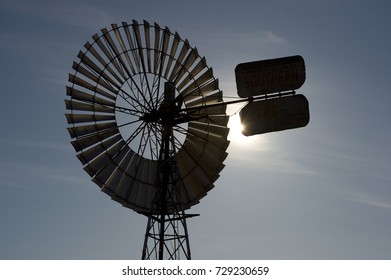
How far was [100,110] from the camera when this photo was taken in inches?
1073

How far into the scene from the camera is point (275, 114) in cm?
2348

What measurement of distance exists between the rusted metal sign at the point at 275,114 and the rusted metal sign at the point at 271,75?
0.51 metres

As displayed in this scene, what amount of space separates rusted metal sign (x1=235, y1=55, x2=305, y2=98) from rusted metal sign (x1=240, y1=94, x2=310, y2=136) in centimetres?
51

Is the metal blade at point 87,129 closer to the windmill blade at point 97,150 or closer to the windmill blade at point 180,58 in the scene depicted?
the windmill blade at point 97,150

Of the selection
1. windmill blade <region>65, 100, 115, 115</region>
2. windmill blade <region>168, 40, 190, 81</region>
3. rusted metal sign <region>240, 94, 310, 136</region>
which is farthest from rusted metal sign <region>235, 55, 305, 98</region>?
windmill blade <region>65, 100, 115, 115</region>

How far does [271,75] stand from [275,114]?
1.53 meters

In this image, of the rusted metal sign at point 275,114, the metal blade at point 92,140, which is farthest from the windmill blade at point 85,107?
the rusted metal sign at point 275,114

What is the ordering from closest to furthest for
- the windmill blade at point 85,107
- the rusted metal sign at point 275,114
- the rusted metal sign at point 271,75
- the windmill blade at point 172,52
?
the rusted metal sign at point 271,75
the rusted metal sign at point 275,114
the windmill blade at point 85,107
the windmill blade at point 172,52

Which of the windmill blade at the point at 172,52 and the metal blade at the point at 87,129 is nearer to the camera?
the metal blade at the point at 87,129

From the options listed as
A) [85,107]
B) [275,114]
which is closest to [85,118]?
[85,107]

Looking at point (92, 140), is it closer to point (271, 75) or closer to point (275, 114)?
point (275, 114)

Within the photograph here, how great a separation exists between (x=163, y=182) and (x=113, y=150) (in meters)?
2.87

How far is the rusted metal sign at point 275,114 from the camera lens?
23375mm
